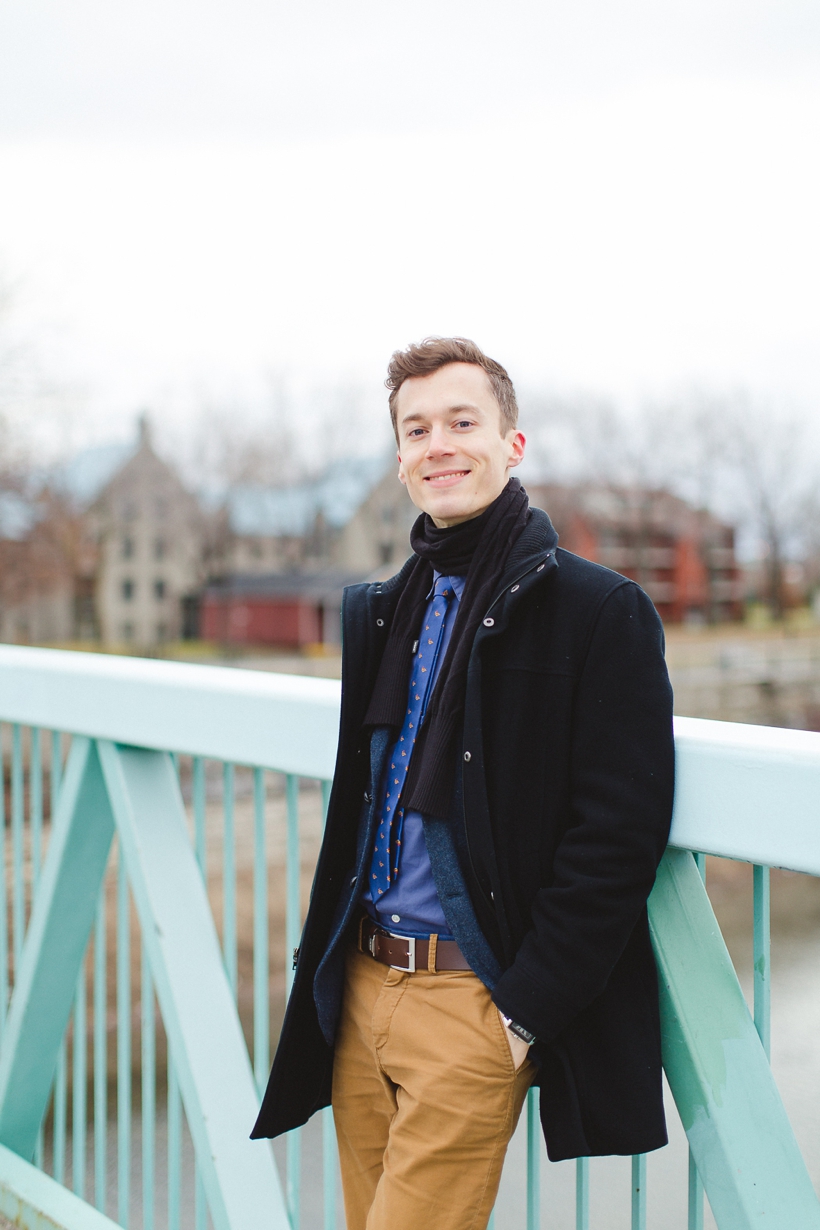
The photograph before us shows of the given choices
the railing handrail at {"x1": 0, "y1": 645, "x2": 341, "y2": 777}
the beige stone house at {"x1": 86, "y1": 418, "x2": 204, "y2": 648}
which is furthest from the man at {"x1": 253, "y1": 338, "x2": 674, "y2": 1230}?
the beige stone house at {"x1": 86, "y1": 418, "x2": 204, "y2": 648}

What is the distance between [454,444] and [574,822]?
58 centimetres

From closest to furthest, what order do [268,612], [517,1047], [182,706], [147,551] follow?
[517,1047]
[182,706]
[147,551]
[268,612]

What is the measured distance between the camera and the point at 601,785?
1.35m

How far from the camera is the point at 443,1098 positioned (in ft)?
4.81

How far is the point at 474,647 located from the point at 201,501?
44039mm

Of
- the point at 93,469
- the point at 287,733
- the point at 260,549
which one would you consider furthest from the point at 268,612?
the point at 287,733

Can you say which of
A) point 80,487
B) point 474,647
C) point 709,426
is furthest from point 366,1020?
point 709,426

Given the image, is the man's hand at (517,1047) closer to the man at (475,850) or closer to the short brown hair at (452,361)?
the man at (475,850)

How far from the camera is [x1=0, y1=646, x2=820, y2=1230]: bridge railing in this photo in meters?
1.31

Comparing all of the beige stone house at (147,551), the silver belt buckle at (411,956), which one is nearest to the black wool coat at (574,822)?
the silver belt buckle at (411,956)

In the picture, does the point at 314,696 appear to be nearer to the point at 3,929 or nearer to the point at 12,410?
the point at 3,929

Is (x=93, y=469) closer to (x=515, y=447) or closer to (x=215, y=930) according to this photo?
(x=215, y=930)

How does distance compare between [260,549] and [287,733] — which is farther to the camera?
[260,549]

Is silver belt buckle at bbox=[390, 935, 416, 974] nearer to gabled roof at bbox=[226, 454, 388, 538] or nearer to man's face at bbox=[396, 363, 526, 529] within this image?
man's face at bbox=[396, 363, 526, 529]
